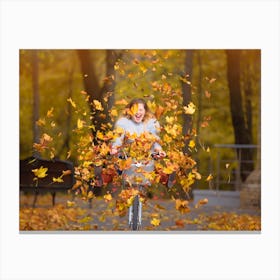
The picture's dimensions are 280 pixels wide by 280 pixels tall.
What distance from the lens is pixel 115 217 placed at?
9.52m

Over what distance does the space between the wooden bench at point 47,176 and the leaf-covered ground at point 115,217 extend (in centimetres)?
19

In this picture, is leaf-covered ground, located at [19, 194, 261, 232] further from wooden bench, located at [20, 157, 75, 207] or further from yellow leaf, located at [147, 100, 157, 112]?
yellow leaf, located at [147, 100, 157, 112]

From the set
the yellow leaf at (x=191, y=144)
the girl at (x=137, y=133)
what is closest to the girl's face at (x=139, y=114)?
the girl at (x=137, y=133)

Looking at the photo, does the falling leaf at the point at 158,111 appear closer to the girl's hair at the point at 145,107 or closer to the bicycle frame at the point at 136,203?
the girl's hair at the point at 145,107


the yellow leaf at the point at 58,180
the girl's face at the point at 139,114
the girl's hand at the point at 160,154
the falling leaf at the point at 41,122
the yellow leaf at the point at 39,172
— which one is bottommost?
the yellow leaf at the point at 58,180

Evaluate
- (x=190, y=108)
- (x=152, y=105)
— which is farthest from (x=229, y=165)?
(x=152, y=105)

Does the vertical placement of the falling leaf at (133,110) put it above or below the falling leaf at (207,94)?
below

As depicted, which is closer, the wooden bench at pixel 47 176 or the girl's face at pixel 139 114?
the girl's face at pixel 139 114

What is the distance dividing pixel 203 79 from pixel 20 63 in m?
1.99

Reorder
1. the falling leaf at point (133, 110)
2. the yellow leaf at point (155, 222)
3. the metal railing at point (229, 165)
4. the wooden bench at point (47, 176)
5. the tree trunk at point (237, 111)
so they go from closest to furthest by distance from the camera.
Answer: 1. the falling leaf at point (133, 110)
2. the yellow leaf at point (155, 222)
3. the wooden bench at point (47, 176)
4. the metal railing at point (229, 165)
5. the tree trunk at point (237, 111)

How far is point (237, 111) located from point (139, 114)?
1615mm

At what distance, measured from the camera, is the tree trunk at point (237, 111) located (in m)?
10.3

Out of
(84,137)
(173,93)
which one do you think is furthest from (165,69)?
(84,137)
